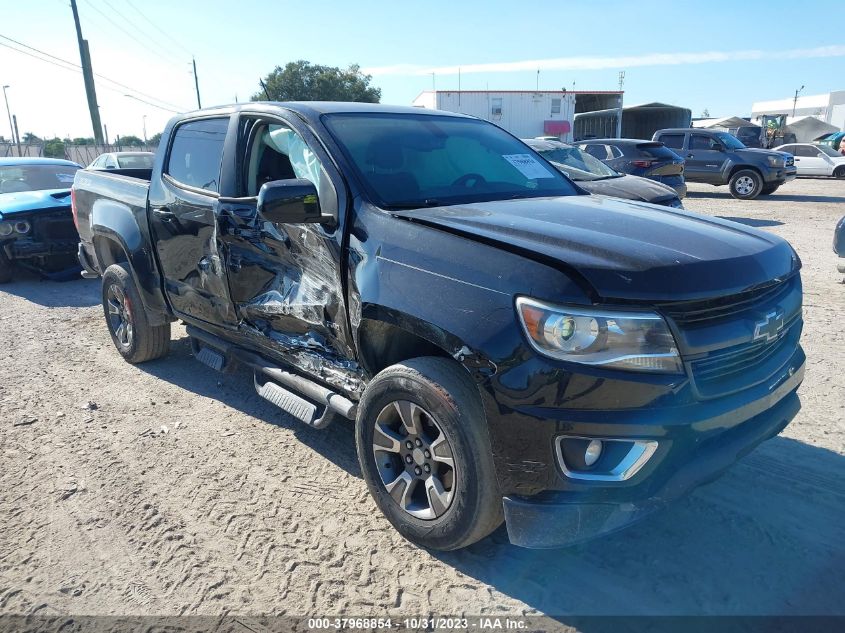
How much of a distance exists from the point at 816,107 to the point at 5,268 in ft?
275

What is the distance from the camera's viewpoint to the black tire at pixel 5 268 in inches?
332

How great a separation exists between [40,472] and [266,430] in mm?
1250

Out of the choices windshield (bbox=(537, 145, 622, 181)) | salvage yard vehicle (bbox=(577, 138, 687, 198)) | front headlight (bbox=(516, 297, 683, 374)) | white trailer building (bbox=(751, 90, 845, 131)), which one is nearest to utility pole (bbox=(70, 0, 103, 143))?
salvage yard vehicle (bbox=(577, 138, 687, 198))

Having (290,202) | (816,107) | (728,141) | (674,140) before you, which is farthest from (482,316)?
(816,107)

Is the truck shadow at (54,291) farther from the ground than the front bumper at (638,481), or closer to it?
closer to it

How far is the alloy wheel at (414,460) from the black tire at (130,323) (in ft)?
9.57

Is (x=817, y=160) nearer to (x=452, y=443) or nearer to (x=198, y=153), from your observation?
(x=198, y=153)

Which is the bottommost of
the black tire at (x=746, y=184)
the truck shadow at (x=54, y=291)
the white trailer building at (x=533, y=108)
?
A: the truck shadow at (x=54, y=291)

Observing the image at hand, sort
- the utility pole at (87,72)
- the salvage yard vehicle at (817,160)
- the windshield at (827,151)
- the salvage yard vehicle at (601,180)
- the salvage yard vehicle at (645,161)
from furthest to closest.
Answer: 1. the utility pole at (87,72)
2. the windshield at (827,151)
3. the salvage yard vehicle at (817,160)
4. the salvage yard vehicle at (645,161)
5. the salvage yard vehicle at (601,180)

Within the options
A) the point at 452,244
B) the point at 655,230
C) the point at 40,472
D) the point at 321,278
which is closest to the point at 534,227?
the point at 452,244

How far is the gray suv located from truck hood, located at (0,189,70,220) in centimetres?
1498

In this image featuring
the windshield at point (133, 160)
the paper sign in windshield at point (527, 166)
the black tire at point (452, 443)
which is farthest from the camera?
the windshield at point (133, 160)

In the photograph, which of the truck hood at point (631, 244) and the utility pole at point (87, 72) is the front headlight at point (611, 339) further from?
the utility pole at point (87, 72)

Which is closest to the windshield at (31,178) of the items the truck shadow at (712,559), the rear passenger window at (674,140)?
the truck shadow at (712,559)
